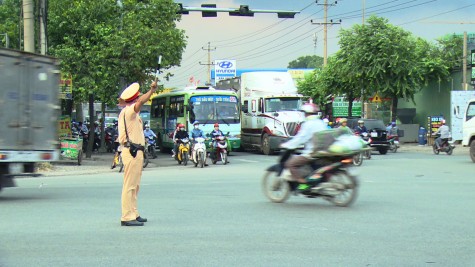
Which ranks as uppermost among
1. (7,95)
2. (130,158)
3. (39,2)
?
(39,2)

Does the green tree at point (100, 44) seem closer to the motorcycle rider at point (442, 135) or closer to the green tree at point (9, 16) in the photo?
the green tree at point (9, 16)

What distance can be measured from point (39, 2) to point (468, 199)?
16.3m

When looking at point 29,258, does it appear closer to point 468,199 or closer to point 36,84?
point 36,84

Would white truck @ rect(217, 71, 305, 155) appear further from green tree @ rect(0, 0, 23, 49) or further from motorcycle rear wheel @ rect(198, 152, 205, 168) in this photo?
green tree @ rect(0, 0, 23, 49)

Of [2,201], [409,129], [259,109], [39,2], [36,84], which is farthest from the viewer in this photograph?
[409,129]

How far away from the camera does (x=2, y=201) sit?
11.7 meters

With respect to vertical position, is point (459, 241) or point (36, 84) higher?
point (36, 84)

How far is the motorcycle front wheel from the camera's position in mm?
11219

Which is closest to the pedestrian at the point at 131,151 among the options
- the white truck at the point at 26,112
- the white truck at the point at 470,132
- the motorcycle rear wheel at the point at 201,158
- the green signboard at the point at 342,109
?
the white truck at the point at 26,112

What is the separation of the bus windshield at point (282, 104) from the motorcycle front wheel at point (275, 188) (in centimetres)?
2010

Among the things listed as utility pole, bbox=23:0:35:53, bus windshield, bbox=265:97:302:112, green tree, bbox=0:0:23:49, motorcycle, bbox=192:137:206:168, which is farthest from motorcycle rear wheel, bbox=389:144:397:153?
green tree, bbox=0:0:23:49

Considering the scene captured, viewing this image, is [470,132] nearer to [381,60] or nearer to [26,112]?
[381,60]

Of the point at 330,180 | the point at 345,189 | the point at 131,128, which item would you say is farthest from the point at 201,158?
the point at 131,128

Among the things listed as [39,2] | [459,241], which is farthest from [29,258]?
[39,2]
